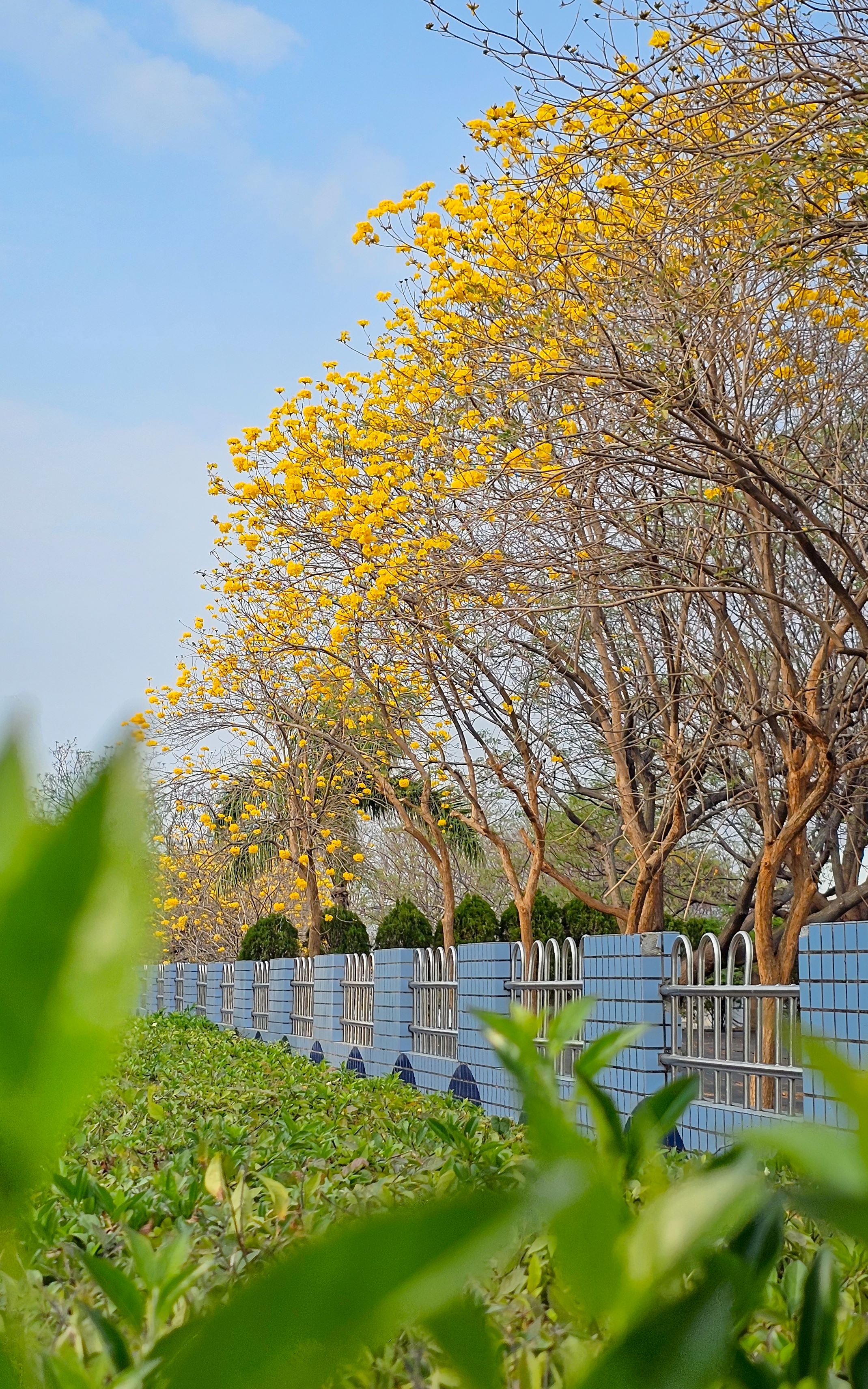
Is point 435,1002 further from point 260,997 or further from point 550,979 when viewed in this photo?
point 260,997

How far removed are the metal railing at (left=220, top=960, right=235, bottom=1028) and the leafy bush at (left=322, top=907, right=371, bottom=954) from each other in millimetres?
1555

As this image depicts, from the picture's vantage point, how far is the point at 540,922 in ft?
51.8

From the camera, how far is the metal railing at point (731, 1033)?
6.42m

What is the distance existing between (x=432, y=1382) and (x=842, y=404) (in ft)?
29.3

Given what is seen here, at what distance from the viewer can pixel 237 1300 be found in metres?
0.30

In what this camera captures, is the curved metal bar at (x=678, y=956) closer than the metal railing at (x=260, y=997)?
Yes

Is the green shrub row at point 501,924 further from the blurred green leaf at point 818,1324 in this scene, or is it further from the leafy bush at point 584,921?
the blurred green leaf at point 818,1324

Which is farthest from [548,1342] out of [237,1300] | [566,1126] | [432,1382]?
[237,1300]

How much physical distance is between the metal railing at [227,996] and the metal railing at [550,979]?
33.9 feet

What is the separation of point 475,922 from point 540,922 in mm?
841

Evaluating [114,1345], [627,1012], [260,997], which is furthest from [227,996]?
[114,1345]

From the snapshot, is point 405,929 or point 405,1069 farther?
point 405,929

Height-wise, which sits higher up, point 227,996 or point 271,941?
point 271,941

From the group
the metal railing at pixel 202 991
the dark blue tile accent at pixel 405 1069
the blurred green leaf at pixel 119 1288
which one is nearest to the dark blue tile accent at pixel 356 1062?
the dark blue tile accent at pixel 405 1069
